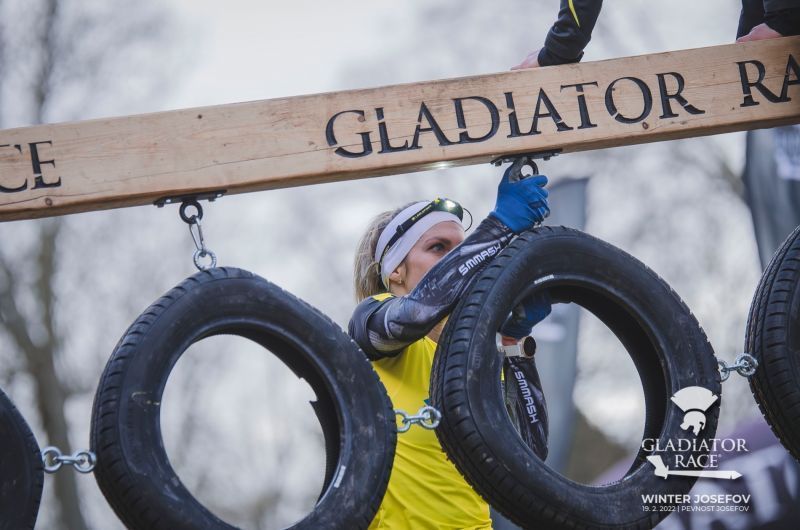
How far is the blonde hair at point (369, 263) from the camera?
134 inches

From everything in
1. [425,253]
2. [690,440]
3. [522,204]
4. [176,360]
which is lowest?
[690,440]

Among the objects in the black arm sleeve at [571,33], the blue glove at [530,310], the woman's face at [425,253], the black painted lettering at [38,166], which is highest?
the black arm sleeve at [571,33]

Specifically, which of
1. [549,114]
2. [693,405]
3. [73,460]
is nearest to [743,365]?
[693,405]

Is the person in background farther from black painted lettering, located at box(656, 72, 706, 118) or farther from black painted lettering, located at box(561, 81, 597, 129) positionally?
black painted lettering, located at box(656, 72, 706, 118)

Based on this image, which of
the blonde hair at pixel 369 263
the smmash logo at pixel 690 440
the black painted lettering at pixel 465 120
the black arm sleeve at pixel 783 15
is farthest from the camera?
the blonde hair at pixel 369 263

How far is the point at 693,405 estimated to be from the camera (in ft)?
8.95

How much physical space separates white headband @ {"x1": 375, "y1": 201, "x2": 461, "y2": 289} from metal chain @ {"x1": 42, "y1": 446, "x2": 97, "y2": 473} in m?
1.14

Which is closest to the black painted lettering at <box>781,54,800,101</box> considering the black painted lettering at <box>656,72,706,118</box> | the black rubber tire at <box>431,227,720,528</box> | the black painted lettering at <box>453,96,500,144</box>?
the black painted lettering at <box>656,72,706,118</box>

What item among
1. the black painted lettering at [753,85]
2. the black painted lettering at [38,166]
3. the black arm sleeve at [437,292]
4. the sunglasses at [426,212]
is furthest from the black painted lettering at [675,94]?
the black painted lettering at [38,166]

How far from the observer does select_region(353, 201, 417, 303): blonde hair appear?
3402 mm

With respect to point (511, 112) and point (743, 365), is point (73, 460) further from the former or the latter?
point (743, 365)

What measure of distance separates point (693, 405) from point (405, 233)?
92 centimetres

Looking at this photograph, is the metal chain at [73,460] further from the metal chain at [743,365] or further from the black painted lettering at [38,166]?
the metal chain at [743,365]

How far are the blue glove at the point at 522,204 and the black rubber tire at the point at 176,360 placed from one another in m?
0.49
